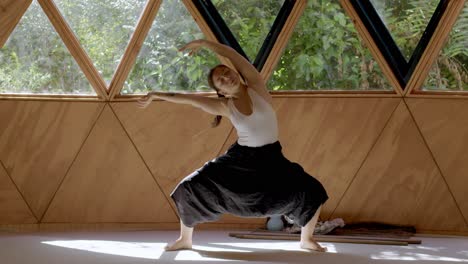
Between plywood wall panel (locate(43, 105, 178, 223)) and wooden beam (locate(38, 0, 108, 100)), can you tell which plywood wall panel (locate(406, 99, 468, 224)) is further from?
wooden beam (locate(38, 0, 108, 100))

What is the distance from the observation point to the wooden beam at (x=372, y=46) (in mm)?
9531

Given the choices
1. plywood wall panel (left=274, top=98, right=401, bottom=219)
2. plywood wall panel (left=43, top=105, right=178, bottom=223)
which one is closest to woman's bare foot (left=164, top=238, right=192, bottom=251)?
plywood wall panel (left=43, top=105, right=178, bottom=223)

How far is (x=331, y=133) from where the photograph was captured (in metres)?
9.66

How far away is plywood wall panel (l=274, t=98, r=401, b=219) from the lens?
9602 millimetres

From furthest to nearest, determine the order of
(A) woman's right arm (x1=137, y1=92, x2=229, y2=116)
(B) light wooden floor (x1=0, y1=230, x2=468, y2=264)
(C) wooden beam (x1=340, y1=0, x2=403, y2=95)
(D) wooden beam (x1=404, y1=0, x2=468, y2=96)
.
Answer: (C) wooden beam (x1=340, y1=0, x2=403, y2=95) < (D) wooden beam (x1=404, y1=0, x2=468, y2=96) < (A) woman's right arm (x1=137, y1=92, x2=229, y2=116) < (B) light wooden floor (x1=0, y1=230, x2=468, y2=264)

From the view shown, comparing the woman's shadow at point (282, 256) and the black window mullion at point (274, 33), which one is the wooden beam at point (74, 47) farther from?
the woman's shadow at point (282, 256)

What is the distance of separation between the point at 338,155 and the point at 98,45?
2916 mm

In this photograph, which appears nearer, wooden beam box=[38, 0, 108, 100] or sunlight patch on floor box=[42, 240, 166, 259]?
sunlight patch on floor box=[42, 240, 166, 259]

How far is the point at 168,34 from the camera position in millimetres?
9883

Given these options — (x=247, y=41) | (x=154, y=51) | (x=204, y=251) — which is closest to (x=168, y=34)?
(x=154, y=51)

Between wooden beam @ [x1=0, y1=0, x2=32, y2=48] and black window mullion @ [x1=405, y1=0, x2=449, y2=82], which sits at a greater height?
wooden beam @ [x1=0, y1=0, x2=32, y2=48]

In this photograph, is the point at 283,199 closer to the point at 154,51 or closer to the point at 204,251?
the point at 204,251

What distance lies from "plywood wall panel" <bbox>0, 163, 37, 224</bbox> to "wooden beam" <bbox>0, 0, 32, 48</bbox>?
145 cm


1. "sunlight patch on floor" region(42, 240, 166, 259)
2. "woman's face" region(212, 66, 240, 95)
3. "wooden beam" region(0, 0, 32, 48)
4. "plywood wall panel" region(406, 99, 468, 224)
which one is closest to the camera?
"sunlight patch on floor" region(42, 240, 166, 259)
